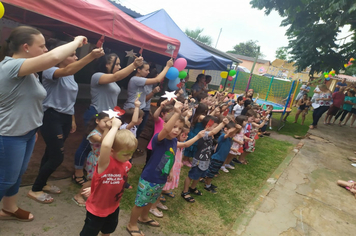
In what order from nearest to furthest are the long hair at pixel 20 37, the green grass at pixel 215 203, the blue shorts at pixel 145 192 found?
1. the long hair at pixel 20 37
2. the blue shorts at pixel 145 192
3. the green grass at pixel 215 203

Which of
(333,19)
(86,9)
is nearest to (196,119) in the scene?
(86,9)

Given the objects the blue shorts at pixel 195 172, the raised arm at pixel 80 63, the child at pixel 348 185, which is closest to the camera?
the raised arm at pixel 80 63

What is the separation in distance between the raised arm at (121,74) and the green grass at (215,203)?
59.2 inches

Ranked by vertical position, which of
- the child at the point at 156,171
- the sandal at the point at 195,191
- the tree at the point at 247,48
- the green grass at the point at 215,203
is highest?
the tree at the point at 247,48

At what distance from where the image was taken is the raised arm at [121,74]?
2.45 metres

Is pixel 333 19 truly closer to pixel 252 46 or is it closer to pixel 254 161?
pixel 254 161

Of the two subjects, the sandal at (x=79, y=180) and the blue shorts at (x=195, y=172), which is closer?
the sandal at (x=79, y=180)

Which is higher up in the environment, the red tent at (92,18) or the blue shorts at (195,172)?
the red tent at (92,18)

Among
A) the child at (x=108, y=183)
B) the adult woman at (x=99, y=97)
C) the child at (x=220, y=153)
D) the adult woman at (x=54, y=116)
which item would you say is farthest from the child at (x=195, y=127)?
the child at (x=108, y=183)

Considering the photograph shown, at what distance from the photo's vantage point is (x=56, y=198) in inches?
102

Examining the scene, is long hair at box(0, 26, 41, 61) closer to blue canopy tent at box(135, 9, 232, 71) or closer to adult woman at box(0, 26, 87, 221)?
adult woman at box(0, 26, 87, 221)

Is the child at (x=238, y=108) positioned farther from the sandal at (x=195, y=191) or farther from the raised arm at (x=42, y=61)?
the raised arm at (x=42, y=61)

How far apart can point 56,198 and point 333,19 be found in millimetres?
10707

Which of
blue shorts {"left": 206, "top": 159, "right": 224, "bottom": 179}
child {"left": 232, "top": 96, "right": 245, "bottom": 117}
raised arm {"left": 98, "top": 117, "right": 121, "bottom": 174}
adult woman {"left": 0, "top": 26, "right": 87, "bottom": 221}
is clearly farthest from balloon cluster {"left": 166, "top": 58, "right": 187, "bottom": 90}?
raised arm {"left": 98, "top": 117, "right": 121, "bottom": 174}
